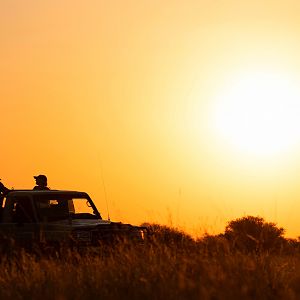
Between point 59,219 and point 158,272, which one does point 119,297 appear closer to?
point 158,272

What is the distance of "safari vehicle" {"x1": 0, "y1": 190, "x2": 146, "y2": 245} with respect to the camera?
14297 millimetres

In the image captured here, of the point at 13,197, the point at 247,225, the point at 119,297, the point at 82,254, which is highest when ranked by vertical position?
the point at 247,225

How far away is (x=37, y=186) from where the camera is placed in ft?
55.9

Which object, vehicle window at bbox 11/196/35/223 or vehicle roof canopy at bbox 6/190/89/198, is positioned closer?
vehicle window at bbox 11/196/35/223

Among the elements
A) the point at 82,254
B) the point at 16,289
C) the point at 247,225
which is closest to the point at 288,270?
the point at 16,289

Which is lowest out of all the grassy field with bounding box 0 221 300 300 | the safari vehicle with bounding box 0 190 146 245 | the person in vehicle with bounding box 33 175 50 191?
the grassy field with bounding box 0 221 300 300

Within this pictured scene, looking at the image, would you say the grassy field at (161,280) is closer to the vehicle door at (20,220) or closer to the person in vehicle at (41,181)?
the vehicle door at (20,220)

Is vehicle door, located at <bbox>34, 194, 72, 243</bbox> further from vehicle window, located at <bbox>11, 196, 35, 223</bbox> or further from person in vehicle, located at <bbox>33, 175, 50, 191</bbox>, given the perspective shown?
person in vehicle, located at <bbox>33, 175, 50, 191</bbox>

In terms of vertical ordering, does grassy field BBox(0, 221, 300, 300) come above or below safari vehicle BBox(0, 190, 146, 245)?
below

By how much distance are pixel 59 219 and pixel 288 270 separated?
5996 mm

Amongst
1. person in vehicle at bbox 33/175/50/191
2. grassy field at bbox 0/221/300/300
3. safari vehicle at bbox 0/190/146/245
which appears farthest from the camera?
person in vehicle at bbox 33/175/50/191

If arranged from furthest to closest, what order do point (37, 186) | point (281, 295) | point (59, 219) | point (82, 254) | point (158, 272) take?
point (37, 186), point (59, 219), point (82, 254), point (158, 272), point (281, 295)

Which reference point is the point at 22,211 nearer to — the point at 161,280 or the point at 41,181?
the point at 41,181

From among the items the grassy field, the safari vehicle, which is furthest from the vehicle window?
the grassy field
